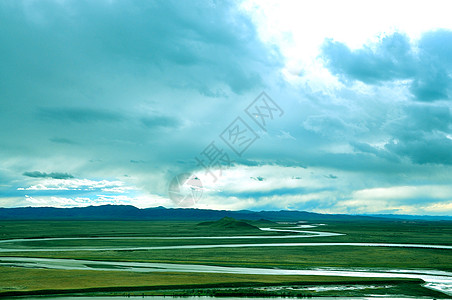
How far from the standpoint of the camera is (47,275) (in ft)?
168

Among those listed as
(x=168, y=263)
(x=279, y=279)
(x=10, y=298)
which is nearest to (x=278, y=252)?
(x=168, y=263)

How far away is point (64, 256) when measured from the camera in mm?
75812

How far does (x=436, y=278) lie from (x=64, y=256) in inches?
2427

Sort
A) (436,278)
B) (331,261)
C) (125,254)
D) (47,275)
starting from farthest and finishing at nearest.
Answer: (125,254) < (331,261) < (436,278) < (47,275)

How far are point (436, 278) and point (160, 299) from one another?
123 ft

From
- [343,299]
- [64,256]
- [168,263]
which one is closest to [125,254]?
[64,256]

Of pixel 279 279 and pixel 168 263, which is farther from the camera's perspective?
pixel 168 263

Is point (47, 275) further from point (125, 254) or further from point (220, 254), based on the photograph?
point (220, 254)

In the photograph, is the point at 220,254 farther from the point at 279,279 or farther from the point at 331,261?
the point at 279,279

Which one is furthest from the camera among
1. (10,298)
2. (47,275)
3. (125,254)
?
(125,254)

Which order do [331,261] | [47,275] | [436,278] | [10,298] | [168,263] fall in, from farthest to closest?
1. [331,261]
2. [168,263]
3. [436,278]
4. [47,275]
5. [10,298]

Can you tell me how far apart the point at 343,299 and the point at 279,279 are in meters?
11.0

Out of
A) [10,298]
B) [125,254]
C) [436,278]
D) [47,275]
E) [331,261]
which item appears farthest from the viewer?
[125,254]

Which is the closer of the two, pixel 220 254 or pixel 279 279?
pixel 279 279
